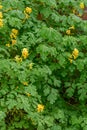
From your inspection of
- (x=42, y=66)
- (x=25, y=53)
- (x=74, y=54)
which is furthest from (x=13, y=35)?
(x=74, y=54)

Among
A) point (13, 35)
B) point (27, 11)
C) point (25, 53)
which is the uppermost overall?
point (27, 11)

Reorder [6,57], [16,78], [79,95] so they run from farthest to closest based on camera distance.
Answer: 1. [79,95]
2. [6,57]
3. [16,78]

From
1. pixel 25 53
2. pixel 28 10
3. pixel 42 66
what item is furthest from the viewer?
pixel 28 10

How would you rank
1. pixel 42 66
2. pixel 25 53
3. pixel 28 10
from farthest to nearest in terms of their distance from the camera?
pixel 28 10
pixel 42 66
pixel 25 53

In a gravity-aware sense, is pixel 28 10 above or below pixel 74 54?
above

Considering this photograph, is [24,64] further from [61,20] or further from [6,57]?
[61,20]

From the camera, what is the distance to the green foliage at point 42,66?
341 centimetres

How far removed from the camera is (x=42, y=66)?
371 cm

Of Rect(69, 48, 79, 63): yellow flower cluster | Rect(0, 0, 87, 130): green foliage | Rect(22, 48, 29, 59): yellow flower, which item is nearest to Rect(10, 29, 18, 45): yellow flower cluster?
Rect(0, 0, 87, 130): green foliage

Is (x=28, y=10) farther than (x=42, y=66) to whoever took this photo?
Yes

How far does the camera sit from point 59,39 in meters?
3.79

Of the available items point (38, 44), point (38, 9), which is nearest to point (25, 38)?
point (38, 44)

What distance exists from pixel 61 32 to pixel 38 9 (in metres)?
0.35

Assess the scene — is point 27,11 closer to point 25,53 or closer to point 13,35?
point 13,35
